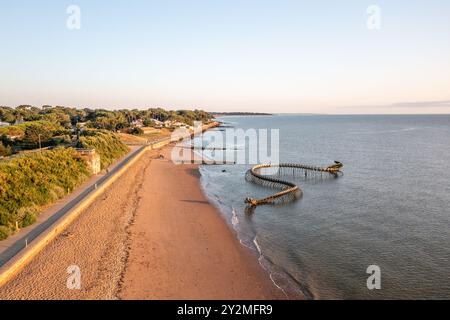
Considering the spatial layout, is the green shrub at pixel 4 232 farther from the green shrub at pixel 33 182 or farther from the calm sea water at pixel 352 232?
the calm sea water at pixel 352 232

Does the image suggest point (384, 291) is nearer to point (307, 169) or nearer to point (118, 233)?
point (118, 233)

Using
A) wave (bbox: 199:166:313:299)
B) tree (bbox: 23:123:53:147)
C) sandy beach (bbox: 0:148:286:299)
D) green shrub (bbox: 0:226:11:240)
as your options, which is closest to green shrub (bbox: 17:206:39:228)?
green shrub (bbox: 0:226:11:240)

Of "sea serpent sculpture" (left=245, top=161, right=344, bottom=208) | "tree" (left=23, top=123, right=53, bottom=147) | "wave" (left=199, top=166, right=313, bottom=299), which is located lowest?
"wave" (left=199, top=166, right=313, bottom=299)

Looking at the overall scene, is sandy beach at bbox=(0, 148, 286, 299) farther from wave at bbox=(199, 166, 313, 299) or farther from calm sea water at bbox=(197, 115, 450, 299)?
calm sea water at bbox=(197, 115, 450, 299)

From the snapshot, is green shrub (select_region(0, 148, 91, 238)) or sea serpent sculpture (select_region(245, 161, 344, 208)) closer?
green shrub (select_region(0, 148, 91, 238))

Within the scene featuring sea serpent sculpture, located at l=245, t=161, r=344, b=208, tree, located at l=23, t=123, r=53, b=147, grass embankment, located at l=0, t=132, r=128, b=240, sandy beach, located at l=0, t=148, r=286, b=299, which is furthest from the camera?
tree, located at l=23, t=123, r=53, b=147

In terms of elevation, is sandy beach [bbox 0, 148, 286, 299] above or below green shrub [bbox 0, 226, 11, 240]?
below

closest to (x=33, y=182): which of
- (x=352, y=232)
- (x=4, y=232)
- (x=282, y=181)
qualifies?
(x=4, y=232)
